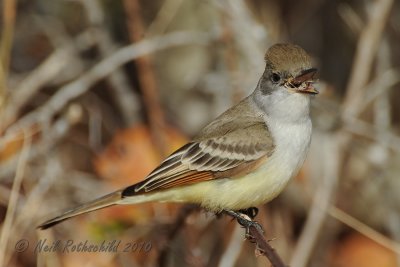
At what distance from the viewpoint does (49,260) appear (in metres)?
4.54

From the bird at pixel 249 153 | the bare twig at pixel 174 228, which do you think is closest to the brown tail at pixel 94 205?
the bird at pixel 249 153

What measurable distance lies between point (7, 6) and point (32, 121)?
0.71m

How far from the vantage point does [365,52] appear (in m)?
5.05

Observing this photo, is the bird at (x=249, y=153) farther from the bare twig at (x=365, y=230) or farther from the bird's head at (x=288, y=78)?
the bare twig at (x=365, y=230)

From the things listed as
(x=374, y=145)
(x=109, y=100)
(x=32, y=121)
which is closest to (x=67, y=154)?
(x=109, y=100)

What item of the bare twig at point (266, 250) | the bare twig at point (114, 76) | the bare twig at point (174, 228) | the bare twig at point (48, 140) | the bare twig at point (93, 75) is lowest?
the bare twig at point (266, 250)

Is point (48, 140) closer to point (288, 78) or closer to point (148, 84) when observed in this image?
point (148, 84)

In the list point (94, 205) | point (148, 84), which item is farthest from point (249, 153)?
point (148, 84)

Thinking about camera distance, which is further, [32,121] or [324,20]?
[324,20]

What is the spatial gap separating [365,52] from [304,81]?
1.67 m

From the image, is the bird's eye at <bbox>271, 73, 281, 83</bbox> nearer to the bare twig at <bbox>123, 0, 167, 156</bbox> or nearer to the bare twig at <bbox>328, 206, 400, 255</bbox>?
the bare twig at <bbox>328, 206, 400, 255</bbox>

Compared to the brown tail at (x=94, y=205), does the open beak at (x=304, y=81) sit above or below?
below

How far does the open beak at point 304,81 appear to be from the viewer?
3.45 metres

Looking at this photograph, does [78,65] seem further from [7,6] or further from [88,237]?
[88,237]
